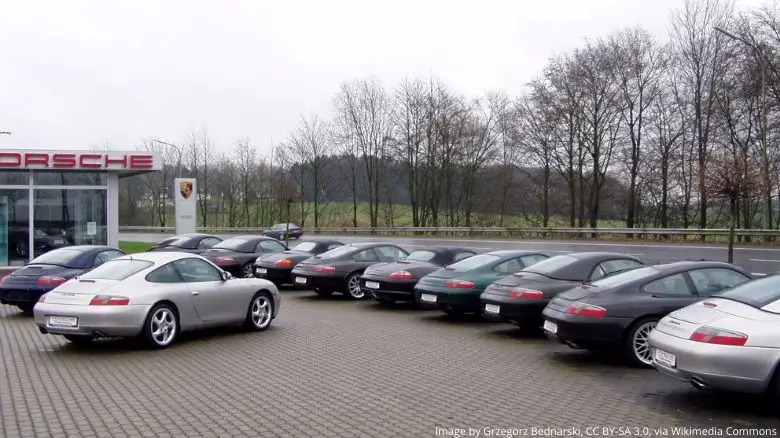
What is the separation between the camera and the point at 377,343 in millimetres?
10625

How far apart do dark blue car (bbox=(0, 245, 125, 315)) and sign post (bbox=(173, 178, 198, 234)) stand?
67.1ft

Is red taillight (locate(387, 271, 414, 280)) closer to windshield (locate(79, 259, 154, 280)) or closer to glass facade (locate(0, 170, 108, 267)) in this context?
windshield (locate(79, 259, 154, 280))

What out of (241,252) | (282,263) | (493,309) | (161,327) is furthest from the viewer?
(241,252)

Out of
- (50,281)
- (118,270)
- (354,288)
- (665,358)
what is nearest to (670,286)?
(665,358)

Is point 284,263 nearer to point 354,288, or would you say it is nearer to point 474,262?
point 354,288

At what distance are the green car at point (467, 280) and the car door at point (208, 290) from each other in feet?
11.5

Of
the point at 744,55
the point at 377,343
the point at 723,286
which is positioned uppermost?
the point at 744,55

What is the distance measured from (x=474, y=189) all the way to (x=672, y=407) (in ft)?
167

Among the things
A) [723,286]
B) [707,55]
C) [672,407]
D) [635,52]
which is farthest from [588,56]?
[672,407]

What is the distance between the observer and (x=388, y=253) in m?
16.9

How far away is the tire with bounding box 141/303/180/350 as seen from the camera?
9.83 meters

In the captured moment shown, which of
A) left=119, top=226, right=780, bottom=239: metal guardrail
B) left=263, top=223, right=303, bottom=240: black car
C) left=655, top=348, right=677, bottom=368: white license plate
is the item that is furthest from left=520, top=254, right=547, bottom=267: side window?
left=263, top=223, right=303, bottom=240: black car

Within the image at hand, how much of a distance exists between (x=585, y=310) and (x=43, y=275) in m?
9.95

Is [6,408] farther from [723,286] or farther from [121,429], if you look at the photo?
[723,286]
